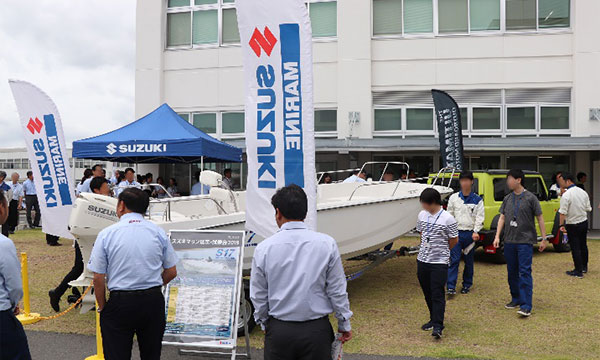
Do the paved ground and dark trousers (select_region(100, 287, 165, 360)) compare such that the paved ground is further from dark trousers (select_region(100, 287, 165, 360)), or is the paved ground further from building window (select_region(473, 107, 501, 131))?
building window (select_region(473, 107, 501, 131))

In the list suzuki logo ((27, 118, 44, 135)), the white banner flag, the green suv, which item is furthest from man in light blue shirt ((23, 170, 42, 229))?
the green suv

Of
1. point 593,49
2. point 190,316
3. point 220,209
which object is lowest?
point 190,316

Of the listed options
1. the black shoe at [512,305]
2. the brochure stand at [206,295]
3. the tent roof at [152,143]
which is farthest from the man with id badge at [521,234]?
the tent roof at [152,143]

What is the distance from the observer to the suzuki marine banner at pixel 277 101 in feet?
14.7

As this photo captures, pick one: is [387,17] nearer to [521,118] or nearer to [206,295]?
[521,118]

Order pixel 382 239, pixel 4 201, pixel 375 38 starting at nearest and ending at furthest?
1. pixel 4 201
2. pixel 382 239
3. pixel 375 38

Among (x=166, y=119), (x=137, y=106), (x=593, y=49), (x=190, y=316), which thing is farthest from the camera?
(x=137, y=106)

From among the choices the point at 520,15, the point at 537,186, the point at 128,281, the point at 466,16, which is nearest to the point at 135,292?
the point at 128,281

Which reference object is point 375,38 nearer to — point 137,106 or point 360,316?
point 137,106

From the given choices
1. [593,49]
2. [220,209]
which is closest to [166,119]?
[220,209]

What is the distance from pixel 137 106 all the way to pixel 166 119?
5.91 metres

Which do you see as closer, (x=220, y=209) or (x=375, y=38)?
(x=220, y=209)

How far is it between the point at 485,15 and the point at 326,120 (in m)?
5.61

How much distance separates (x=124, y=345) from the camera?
3248 millimetres
